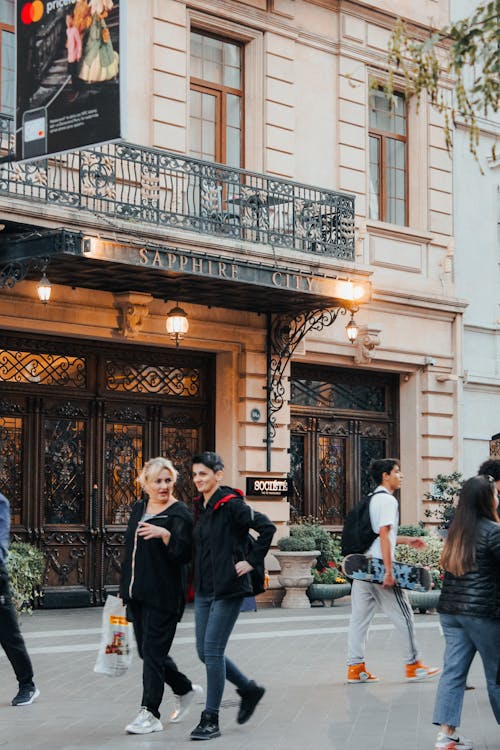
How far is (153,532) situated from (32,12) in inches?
272

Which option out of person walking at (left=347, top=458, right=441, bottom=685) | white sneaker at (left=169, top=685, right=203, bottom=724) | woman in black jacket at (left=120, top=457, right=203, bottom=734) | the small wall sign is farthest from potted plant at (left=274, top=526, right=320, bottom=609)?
woman in black jacket at (left=120, top=457, right=203, bottom=734)

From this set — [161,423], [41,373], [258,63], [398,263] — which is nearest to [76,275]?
[41,373]

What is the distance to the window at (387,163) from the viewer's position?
22.7 metres

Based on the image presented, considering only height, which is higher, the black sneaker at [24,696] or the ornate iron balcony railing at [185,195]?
the ornate iron balcony railing at [185,195]

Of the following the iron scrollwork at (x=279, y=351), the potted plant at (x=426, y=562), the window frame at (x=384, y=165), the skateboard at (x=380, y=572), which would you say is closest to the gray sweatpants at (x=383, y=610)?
the skateboard at (x=380, y=572)

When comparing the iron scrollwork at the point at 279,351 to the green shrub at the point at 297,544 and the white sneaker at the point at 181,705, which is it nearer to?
the green shrub at the point at 297,544

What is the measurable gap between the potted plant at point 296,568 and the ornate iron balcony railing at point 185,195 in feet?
14.0

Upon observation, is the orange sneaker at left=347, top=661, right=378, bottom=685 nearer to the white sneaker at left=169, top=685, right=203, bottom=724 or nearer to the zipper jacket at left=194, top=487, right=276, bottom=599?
the white sneaker at left=169, top=685, right=203, bottom=724

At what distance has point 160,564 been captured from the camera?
942 cm

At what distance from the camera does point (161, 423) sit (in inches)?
778

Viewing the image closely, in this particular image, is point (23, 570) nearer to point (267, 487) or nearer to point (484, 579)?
point (267, 487)

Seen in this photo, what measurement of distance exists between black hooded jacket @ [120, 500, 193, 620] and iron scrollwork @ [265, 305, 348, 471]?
34.9 ft

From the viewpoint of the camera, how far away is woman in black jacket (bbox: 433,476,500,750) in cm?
836

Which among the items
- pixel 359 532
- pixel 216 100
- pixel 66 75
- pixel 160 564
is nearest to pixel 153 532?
pixel 160 564
